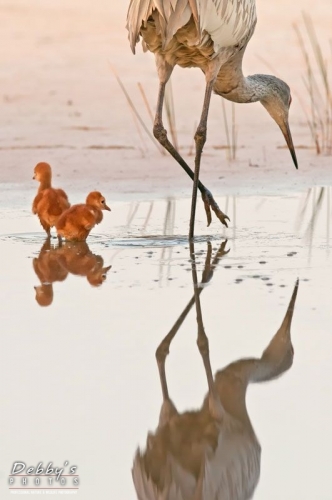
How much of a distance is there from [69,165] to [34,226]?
2.68m

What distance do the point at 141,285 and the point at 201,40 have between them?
211 cm

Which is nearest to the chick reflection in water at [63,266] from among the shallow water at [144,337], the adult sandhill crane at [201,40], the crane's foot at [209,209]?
the shallow water at [144,337]

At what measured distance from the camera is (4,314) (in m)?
5.58

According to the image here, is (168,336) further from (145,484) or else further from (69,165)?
(69,165)

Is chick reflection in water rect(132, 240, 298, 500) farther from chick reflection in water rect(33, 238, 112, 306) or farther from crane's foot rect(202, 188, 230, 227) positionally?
crane's foot rect(202, 188, 230, 227)

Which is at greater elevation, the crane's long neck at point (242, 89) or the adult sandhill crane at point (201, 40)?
the adult sandhill crane at point (201, 40)

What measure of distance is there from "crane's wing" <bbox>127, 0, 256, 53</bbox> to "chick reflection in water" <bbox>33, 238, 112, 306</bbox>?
52.0 inches

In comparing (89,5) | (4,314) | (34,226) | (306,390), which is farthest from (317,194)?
A: (89,5)

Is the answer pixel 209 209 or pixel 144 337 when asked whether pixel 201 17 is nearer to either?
pixel 209 209

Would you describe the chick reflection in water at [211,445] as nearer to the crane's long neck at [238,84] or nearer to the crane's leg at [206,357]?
the crane's leg at [206,357]

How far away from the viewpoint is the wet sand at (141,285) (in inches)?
A: 159

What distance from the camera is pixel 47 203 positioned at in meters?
7.83

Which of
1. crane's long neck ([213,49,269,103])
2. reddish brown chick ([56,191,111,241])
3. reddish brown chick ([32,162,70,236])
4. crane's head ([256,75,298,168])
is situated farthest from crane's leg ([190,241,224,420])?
crane's head ([256,75,298,168])

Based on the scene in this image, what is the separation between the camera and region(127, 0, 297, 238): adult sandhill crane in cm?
718
